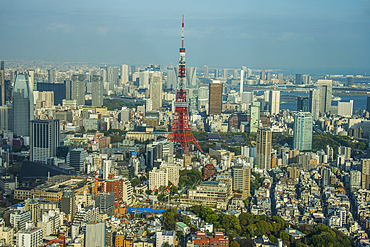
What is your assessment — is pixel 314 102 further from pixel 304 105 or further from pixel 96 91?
pixel 96 91

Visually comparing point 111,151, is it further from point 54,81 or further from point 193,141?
point 54,81

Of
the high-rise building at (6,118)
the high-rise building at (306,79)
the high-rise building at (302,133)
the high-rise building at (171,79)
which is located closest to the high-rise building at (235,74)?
the high-rise building at (306,79)

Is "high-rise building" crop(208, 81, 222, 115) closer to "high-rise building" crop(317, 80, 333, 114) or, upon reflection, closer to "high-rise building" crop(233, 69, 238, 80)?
"high-rise building" crop(317, 80, 333, 114)

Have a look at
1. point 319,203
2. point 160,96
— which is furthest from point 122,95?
point 319,203

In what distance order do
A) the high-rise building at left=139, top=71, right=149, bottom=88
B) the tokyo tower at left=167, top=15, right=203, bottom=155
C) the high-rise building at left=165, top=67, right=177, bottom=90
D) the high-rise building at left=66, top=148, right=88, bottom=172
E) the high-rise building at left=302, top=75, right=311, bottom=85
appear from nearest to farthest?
1. the high-rise building at left=66, top=148, right=88, bottom=172
2. the tokyo tower at left=167, top=15, right=203, bottom=155
3. the high-rise building at left=165, top=67, right=177, bottom=90
4. the high-rise building at left=139, top=71, right=149, bottom=88
5. the high-rise building at left=302, top=75, right=311, bottom=85

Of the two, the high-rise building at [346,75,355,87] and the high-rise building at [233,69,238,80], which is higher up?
the high-rise building at [233,69,238,80]

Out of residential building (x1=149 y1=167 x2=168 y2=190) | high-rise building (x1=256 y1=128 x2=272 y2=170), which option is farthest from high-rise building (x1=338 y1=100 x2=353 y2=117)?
residential building (x1=149 y1=167 x2=168 y2=190)
